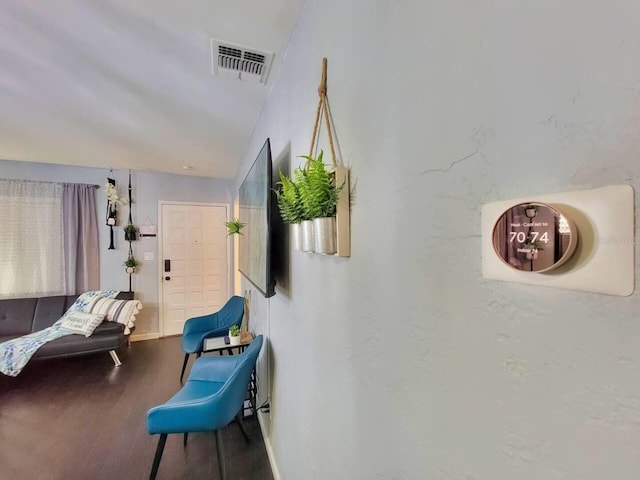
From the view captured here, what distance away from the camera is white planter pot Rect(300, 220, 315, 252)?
0.99 meters

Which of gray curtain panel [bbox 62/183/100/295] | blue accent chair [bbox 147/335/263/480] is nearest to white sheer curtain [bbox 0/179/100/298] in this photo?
gray curtain panel [bbox 62/183/100/295]

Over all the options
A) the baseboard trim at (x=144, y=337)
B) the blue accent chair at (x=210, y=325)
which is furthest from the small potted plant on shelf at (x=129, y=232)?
the blue accent chair at (x=210, y=325)

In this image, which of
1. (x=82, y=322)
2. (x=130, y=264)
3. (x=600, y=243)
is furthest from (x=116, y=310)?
(x=600, y=243)

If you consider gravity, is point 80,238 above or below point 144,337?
above

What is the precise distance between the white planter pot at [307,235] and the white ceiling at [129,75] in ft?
3.51

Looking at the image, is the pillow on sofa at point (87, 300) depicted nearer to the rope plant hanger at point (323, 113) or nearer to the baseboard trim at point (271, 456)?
the baseboard trim at point (271, 456)

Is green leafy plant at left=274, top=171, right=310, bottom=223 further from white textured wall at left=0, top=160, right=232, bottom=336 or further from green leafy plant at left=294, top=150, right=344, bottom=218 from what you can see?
white textured wall at left=0, top=160, right=232, bottom=336

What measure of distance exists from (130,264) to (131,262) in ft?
0.10

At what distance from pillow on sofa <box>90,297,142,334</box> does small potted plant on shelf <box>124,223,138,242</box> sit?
0.96 meters

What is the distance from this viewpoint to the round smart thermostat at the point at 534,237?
0.33m

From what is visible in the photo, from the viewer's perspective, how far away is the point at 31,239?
3.84 meters

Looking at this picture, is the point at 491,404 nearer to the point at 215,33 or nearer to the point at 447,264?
the point at 447,264

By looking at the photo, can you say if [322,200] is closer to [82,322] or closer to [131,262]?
[82,322]

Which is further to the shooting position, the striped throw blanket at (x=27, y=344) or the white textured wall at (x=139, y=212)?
the white textured wall at (x=139, y=212)
